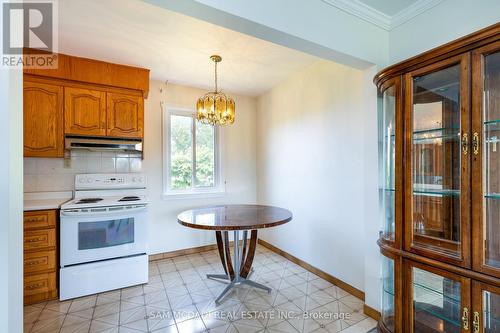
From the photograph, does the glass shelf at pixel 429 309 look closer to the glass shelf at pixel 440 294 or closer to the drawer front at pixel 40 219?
the glass shelf at pixel 440 294

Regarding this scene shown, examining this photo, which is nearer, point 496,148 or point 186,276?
point 496,148

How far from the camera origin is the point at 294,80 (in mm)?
3311

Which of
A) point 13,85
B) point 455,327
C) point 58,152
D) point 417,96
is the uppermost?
point 417,96

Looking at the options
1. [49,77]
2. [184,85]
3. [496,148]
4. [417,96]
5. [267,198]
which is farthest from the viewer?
[267,198]

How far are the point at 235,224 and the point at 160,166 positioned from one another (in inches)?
76.2

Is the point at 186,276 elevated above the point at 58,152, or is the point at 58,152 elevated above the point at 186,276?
the point at 58,152

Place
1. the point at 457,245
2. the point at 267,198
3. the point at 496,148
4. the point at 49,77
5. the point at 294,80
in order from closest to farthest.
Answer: the point at 496,148, the point at 457,245, the point at 49,77, the point at 294,80, the point at 267,198

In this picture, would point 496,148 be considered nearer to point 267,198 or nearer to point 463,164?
point 463,164

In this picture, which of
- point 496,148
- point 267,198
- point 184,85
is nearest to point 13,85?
point 496,148

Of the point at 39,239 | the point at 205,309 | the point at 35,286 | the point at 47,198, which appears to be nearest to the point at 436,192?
the point at 205,309

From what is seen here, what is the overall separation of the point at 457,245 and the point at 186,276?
8.65 ft

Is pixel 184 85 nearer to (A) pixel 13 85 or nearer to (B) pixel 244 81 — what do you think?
(B) pixel 244 81

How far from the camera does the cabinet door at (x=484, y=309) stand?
1.18 m

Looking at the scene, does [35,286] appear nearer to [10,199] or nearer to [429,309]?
[10,199]
